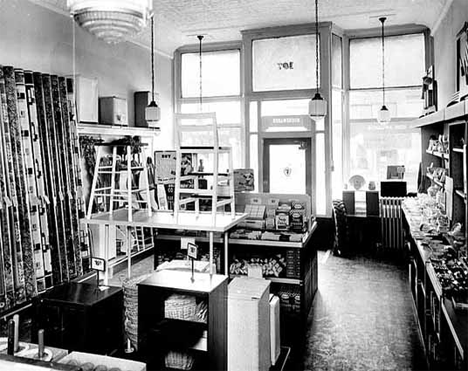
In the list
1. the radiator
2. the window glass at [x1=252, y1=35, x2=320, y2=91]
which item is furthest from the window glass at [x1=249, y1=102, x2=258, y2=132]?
the radiator

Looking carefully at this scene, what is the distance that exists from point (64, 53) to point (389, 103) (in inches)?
236

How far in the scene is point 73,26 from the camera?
681 centimetres

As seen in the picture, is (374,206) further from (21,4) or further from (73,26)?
(21,4)

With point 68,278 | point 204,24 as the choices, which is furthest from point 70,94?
point 204,24

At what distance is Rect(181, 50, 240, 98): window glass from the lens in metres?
9.84

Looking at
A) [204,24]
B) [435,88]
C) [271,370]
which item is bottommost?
[271,370]

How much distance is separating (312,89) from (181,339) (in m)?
6.85

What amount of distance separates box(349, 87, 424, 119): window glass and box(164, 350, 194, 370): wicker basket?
7477mm

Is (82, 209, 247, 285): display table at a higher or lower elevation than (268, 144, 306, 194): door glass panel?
lower

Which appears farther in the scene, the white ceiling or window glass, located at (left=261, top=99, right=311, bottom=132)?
window glass, located at (left=261, top=99, right=311, bottom=132)

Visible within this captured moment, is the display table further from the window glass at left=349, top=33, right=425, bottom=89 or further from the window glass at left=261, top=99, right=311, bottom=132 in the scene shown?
the window glass at left=349, top=33, right=425, bottom=89

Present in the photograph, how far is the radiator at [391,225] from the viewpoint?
26.9 feet

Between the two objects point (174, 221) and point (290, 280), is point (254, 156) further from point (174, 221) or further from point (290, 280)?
point (174, 221)

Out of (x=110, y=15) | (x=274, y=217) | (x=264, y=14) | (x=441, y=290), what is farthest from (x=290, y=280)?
(x=264, y=14)
